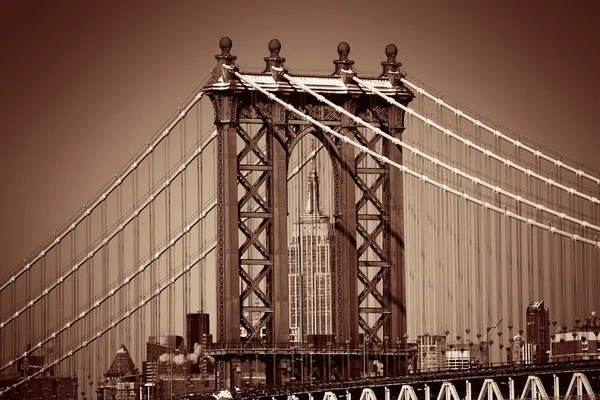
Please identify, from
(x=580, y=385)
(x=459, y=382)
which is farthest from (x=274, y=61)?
(x=580, y=385)

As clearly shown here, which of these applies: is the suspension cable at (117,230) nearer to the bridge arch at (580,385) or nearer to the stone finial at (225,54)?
the stone finial at (225,54)

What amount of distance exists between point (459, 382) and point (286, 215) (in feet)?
51.1

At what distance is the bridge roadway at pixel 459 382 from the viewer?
138250 millimetres

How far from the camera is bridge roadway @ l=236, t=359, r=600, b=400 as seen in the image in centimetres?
13825

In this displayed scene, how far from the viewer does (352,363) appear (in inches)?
6102

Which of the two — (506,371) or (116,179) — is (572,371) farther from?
(116,179)

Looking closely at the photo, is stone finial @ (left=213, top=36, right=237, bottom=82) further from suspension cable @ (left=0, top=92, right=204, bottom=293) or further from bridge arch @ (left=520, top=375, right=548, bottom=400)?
bridge arch @ (left=520, top=375, right=548, bottom=400)

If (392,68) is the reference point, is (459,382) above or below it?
below

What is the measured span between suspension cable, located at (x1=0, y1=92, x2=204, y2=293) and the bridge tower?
12.5ft

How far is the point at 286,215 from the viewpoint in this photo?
153750 millimetres

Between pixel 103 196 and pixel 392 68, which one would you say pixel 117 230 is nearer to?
pixel 103 196

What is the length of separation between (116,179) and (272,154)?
13.3 metres

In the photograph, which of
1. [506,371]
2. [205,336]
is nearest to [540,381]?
[506,371]

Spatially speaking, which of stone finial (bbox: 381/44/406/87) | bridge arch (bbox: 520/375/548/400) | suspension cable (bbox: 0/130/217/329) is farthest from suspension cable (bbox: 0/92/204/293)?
bridge arch (bbox: 520/375/548/400)
